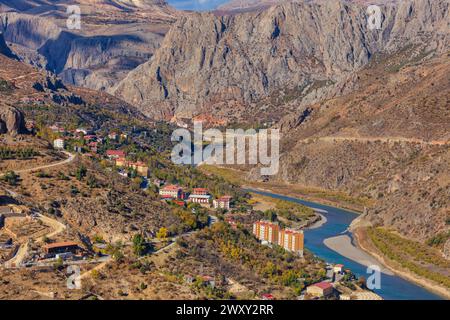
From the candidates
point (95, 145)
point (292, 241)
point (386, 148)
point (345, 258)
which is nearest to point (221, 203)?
point (345, 258)

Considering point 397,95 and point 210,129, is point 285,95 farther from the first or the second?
point 397,95

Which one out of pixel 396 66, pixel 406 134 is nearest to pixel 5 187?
pixel 406 134

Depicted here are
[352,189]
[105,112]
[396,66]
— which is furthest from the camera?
[396,66]

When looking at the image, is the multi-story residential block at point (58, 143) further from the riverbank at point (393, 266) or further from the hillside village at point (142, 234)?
the riverbank at point (393, 266)

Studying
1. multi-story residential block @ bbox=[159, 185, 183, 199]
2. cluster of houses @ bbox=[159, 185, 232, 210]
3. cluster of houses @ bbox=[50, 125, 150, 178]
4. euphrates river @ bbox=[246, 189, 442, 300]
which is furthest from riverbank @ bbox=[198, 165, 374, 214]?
multi-story residential block @ bbox=[159, 185, 183, 199]

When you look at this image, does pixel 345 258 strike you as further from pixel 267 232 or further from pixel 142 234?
pixel 142 234

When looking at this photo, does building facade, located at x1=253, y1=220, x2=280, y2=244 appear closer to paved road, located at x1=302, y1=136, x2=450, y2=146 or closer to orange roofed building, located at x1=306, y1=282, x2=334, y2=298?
orange roofed building, located at x1=306, y1=282, x2=334, y2=298
